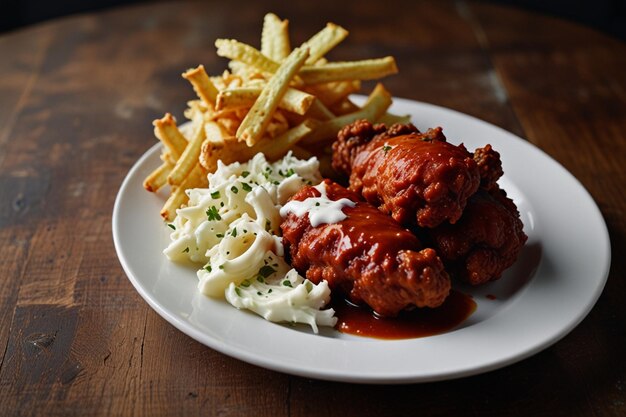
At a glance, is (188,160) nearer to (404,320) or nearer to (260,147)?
(260,147)

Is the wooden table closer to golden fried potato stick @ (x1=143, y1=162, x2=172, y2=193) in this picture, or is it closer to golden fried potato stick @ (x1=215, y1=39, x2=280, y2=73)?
golden fried potato stick @ (x1=143, y1=162, x2=172, y2=193)

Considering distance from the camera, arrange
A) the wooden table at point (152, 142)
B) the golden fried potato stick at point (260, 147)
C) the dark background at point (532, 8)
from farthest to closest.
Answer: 1. the dark background at point (532, 8)
2. the golden fried potato stick at point (260, 147)
3. the wooden table at point (152, 142)

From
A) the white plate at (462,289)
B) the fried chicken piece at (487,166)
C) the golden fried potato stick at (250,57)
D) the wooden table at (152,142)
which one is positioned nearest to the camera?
the white plate at (462,289)

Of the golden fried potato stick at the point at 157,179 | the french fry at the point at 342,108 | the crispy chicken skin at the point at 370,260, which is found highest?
the crispy chicken skin at the point at 370,260

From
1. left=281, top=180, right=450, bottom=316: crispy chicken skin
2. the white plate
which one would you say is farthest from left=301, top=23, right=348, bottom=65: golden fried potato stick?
left=281, top=180, right=450, bottom=316: crispy chicken skin

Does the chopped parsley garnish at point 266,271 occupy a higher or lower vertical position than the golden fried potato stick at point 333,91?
lower

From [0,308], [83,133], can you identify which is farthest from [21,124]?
[0,308]

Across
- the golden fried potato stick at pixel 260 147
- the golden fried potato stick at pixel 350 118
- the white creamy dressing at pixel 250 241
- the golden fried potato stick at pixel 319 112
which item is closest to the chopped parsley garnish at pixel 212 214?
the white creamy dressing at pixel 250 241

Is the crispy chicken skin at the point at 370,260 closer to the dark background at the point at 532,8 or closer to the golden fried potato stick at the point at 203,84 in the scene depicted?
the golden fried potato stick at the point at 203,84
